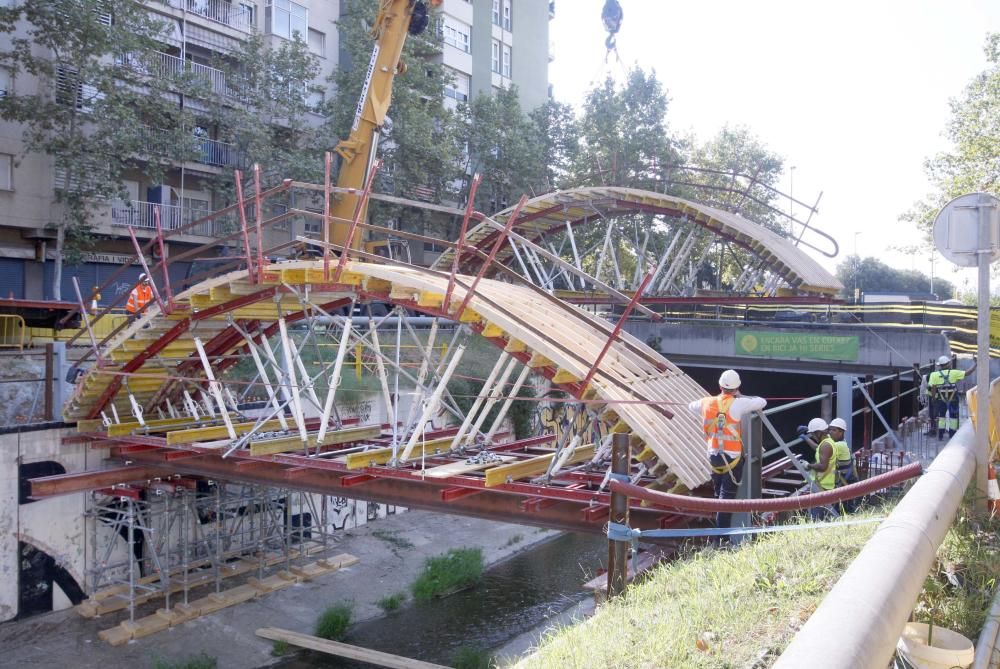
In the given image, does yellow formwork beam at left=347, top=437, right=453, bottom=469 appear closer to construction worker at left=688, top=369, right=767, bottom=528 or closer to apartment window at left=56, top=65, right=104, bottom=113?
construction worker at left=688, top=369, right=767, bottom=528

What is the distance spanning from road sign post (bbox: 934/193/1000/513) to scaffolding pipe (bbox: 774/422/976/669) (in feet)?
6.86

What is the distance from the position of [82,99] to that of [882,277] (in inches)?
2753

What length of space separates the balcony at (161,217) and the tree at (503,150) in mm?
11830

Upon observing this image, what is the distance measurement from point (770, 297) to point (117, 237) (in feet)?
78.6

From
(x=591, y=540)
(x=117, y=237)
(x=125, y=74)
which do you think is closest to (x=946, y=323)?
(x=591, y=540)

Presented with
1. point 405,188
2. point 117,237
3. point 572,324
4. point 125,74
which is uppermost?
point 125,74

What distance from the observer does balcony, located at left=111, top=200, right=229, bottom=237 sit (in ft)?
102

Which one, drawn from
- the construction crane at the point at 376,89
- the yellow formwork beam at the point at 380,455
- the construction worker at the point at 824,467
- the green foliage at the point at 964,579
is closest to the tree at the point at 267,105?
the construction crane at the point at 376,89

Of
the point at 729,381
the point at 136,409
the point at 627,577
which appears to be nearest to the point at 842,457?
the point at 729,381

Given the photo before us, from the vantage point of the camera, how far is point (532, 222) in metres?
27.6

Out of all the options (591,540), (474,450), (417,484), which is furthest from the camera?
(591,540)

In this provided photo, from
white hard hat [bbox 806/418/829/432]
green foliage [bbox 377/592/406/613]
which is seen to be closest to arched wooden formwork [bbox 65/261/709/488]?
white hard hat [bbox 806/418/829/432]

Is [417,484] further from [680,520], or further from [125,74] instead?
[125,74]

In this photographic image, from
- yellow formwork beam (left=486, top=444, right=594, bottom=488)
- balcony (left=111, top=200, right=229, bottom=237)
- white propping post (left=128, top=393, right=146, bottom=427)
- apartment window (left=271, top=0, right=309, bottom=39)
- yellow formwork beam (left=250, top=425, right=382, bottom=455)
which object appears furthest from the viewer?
apartment window (left=271, top=0, right=309, bottom=39)
